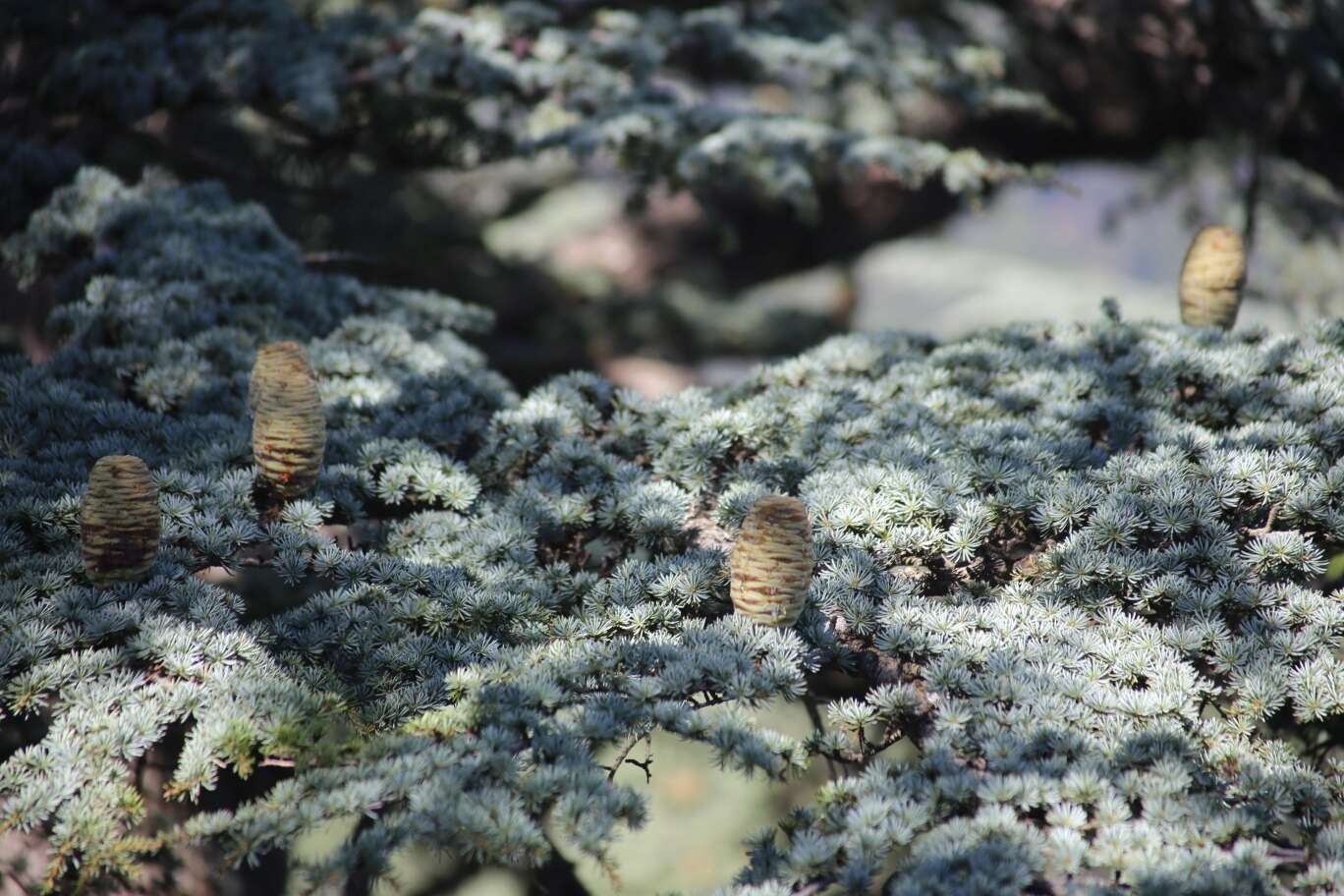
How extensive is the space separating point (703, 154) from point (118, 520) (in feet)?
8.33

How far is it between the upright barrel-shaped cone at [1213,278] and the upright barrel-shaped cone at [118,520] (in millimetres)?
3032

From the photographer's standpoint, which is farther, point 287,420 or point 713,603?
point 287,420

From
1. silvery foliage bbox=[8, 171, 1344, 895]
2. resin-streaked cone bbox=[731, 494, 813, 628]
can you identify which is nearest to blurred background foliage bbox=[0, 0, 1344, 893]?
silvery foliage bbox=[8, 171, 1344, 895]

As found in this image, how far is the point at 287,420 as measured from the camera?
2.21 meters

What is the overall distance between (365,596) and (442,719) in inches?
17.5

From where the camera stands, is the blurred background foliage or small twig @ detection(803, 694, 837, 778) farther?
the blurred background foliage

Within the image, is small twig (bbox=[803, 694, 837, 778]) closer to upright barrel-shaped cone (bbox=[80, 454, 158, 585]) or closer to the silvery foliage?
the silvery foliage

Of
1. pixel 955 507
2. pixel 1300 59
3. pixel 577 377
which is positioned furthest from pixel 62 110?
pixel 1300 59

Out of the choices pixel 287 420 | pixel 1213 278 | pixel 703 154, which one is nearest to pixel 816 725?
pixel 287 420

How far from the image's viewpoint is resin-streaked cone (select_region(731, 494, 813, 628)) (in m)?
1.87

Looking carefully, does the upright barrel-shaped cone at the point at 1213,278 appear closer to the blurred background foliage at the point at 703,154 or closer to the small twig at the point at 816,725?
the blurred background foliage at the point at 703,154

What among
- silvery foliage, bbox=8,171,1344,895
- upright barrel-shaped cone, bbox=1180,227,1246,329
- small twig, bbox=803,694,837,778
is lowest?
small twig, bbox=803,694,837,778

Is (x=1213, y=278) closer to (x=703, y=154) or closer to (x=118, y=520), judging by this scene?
(x=703, y=154)

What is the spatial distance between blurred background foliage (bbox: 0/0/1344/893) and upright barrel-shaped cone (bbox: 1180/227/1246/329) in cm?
76
